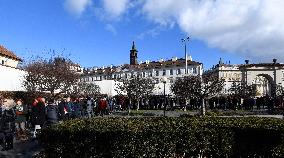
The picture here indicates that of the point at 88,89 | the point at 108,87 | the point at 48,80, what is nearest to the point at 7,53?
the point at 88,89

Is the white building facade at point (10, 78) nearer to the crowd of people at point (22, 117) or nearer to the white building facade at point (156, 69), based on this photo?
the crowd of people at point (22, 117)

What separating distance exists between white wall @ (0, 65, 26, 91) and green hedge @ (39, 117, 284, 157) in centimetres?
1998

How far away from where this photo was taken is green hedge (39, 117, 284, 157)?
10.8m

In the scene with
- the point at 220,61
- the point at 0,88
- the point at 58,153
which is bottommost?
the point at 58,153

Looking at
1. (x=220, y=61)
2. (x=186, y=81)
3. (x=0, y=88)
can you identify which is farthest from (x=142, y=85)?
(x=220, y=61)

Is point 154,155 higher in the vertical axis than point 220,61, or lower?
lower

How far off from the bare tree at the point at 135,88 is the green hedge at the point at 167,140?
128 ft

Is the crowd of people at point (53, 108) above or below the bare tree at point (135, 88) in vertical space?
below

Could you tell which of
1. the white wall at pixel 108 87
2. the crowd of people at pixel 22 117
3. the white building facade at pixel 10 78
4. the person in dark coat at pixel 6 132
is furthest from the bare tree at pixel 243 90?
the person in dark coat at pixel 6 132

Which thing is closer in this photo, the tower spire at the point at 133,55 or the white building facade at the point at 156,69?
the white building facade at the point at 156,69

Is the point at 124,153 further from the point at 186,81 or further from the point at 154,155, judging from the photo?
the point at 186,81

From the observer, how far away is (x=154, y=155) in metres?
10.8

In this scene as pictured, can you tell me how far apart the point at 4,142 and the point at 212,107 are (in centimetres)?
3810

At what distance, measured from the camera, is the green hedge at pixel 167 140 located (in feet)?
35.4
